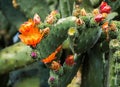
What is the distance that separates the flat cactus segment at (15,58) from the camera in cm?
280

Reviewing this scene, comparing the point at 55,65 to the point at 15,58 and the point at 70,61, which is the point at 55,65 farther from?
the point at 15,58

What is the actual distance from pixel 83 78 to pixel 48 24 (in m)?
0.42

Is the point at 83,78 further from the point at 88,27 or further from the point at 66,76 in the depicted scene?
the point at 88,27

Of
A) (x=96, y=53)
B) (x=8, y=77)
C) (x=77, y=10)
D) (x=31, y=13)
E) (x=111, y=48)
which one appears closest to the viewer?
(x=111, y=48)

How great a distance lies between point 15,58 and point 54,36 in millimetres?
985

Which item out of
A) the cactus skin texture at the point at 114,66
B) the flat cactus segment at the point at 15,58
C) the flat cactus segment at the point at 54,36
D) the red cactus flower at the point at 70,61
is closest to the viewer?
the cactus skin texture at the point at 114,66

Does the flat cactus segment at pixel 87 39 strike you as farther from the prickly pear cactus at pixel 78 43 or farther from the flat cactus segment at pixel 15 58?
the flat cactus segment at pixel 15 58

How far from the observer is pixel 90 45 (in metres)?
2.01

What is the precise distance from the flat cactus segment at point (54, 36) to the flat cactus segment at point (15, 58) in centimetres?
90

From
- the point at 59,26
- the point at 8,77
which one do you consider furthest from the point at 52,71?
the point at 8,77

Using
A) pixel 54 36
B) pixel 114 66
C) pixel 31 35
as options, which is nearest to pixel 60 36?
pixel 54 36

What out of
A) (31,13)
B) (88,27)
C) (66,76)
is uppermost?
(31,13)

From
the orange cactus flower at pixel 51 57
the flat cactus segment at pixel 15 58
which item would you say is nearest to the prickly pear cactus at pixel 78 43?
the orange cactus flower at pixel 51 57

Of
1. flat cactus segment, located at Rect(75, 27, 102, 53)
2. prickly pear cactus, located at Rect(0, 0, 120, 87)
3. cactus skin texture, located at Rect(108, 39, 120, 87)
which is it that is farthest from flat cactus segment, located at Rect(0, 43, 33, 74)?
cactus skin texture, located at Rect(108, 39, 120, 87)
